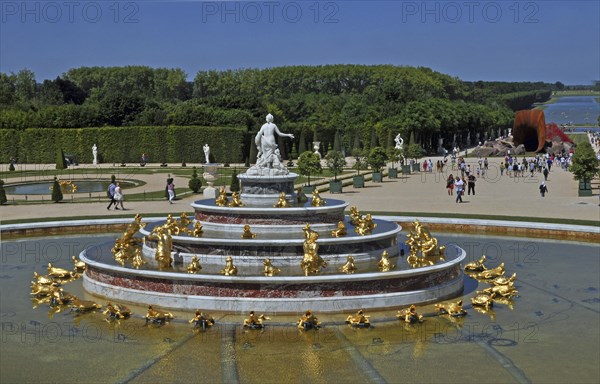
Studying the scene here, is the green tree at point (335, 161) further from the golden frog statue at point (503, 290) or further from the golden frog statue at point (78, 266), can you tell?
the golden frog statue at point (503, 290)

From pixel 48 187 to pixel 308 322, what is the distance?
1728 inches

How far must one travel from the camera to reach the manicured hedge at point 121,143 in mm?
83812

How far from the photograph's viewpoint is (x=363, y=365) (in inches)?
610

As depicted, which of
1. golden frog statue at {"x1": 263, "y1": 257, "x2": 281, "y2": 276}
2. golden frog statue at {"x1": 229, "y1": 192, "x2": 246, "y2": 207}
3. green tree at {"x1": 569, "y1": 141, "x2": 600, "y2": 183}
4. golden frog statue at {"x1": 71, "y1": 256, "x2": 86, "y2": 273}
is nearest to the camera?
golden frog statue at {"x1": 263, "y1": 257, "x2": 281, "y2": 276}

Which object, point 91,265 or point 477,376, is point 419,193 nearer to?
point 91,265

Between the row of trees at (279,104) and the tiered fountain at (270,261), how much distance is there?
5934 centimetres

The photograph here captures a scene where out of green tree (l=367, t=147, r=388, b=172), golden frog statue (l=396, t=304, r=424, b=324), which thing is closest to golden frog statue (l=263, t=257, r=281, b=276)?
golden frog statue (l=396, t=304, r=424, b=324)

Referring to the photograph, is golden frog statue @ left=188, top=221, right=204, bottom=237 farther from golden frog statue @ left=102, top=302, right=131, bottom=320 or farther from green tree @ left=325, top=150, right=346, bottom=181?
green tree @ left=325, top=150, right=346, bottom=181

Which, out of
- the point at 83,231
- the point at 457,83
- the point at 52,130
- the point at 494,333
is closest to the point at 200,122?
the point at 52,130

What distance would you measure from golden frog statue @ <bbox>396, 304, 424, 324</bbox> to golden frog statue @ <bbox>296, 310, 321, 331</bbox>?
2073 mm

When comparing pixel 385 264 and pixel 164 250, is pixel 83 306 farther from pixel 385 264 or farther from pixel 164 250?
pixel 385 264

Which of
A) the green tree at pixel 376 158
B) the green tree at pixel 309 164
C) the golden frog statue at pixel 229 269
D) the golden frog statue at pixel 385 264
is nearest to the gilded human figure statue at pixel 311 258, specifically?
the golden frog statue at pixel 385 264

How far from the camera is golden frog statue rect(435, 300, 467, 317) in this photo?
63.1 ft

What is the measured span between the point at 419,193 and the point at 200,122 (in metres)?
46.2
